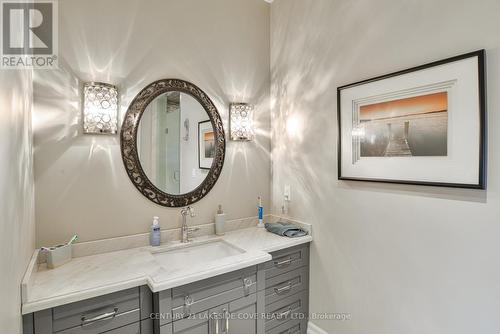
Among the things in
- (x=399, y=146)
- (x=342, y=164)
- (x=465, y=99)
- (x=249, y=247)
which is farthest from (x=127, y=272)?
(x=465, y=99)

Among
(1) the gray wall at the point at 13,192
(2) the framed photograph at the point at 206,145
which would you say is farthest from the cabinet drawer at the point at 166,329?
(2) the framed photograph at the point at 206,145

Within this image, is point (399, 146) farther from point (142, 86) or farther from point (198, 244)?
point (142, 86)

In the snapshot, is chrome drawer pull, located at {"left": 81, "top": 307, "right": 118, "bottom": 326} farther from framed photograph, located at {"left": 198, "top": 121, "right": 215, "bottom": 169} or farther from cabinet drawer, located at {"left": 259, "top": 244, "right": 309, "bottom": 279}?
framed photograph, located at {"left": 198, "top": 121, "right": 215, "bottom": 169}

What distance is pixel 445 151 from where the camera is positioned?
4.53ft

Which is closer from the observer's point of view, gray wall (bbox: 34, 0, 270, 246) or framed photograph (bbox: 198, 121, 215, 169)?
gray wall (bbox: 34, 0, 270, 246)

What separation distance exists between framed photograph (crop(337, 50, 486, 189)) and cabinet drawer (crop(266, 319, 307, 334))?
1.19m

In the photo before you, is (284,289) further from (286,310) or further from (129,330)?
(129,330)

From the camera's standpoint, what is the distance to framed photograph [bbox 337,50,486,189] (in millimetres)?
1287

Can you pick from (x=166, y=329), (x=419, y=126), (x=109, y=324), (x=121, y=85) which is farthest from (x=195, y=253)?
(x=419, y=126)

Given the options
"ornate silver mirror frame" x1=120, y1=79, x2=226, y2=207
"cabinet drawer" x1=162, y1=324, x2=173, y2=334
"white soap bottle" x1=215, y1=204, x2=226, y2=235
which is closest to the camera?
"cabinet drawer" x1=162, y1=324, x2=173, y2=334

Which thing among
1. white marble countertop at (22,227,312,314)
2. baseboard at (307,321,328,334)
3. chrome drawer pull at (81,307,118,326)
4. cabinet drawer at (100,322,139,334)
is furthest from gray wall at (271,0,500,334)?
chrome drawer pull at (81,307,118,326)

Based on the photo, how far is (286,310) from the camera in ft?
6.70

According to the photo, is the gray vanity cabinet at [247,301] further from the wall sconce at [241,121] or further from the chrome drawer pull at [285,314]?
the wall sconce at [241,121]

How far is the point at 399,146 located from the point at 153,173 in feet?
5.31
